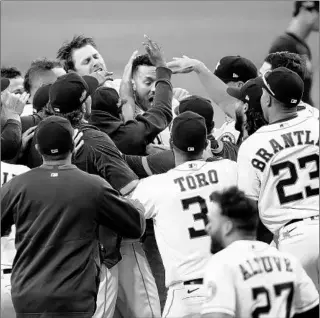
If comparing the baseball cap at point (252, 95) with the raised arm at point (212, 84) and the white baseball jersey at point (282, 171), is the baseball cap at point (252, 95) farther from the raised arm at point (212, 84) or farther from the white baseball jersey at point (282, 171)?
the raised arm at point (212, 84)

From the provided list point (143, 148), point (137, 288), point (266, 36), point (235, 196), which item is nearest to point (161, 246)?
point (137, 288)

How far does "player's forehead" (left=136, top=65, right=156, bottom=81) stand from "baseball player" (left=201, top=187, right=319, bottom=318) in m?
2.96

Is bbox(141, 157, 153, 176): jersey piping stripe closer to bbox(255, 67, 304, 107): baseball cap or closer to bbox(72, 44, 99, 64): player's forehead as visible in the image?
bbox(255, 67, 304, 107): baseball cap

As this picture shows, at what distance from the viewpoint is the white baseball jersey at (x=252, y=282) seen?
15.2 ft

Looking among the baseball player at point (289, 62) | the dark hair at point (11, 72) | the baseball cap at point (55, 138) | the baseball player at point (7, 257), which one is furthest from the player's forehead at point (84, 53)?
the baseball cap at point (55, 138)

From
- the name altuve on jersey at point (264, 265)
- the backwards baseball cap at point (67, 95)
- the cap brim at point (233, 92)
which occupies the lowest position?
the cap brim at point (233, 92)

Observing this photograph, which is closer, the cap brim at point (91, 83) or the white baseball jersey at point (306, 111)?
the white baseball jersey at point (306, 111)

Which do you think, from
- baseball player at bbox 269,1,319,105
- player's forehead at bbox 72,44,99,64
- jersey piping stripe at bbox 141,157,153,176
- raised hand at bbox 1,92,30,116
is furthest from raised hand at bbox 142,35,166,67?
baseball player at bbox 269,1,319,105

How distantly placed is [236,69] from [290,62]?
2.47 feet

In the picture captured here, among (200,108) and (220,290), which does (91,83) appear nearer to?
(200,108)

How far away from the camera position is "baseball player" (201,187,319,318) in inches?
183

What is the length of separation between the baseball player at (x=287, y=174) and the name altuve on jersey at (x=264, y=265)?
1384mm

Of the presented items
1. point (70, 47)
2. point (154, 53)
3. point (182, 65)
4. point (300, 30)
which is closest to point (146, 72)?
point (182, 65)

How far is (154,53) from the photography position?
725cm
